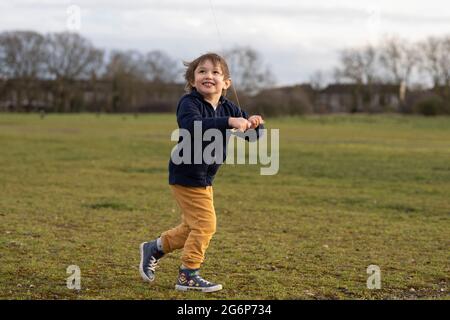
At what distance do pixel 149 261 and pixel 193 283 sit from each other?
61 centimetres

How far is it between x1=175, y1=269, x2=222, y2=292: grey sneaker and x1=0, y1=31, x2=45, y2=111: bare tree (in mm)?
104789

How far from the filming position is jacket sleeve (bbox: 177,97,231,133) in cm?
588

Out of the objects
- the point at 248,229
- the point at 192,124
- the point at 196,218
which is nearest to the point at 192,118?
the point at 192,124

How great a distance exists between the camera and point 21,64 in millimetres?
107312

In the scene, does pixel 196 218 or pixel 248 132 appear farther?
pixel 248 132

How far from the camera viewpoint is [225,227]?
35.5ft

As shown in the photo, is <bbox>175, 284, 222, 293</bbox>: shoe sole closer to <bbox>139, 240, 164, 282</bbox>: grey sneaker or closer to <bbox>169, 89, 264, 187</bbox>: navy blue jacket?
<bbox>139, 240, 164, 282</bbox>: grey sneaker

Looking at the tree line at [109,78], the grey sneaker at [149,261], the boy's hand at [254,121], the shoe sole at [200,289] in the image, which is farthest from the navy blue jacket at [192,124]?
the tree line at [109,78]

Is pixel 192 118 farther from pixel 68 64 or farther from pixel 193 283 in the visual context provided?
pixel 68 64

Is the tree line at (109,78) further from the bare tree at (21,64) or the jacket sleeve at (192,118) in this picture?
the jacket sleeve at (192,118)

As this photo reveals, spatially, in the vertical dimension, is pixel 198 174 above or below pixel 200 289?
above

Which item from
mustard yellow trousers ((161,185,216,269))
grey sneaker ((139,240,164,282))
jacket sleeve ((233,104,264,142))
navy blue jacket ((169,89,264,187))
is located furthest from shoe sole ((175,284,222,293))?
jacket sleeve ((233,104,264,142))
